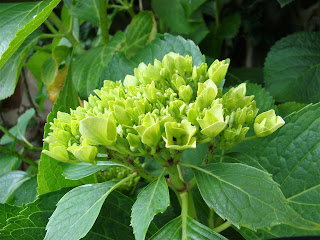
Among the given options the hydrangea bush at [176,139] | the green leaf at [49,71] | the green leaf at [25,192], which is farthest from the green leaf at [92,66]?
the hydrangea bush at [176,139]

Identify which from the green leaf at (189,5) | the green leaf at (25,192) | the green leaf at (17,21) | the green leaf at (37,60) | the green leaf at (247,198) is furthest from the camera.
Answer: the green leaf at (37,60)

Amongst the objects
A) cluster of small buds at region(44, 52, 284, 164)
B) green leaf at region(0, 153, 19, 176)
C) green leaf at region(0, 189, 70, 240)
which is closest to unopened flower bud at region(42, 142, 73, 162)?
cluster of small buds at region(44, 52, 284, 164)

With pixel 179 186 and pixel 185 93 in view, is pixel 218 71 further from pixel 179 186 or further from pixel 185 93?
pixel 179 186

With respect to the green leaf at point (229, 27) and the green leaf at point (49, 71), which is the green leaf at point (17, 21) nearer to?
the green leaf at point (49, 71)

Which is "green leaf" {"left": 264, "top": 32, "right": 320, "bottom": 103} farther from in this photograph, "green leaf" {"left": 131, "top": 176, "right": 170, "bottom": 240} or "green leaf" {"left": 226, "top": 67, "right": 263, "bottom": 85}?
"green leaf" {"left": 131, "top": 176, "right": 170, "bottom": 240}

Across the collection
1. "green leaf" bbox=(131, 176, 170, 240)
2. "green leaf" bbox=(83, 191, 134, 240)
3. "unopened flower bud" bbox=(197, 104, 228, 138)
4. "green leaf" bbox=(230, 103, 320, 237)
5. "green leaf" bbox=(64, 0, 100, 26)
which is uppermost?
"green leaf" bbox=(64, 0, 100, 26)
